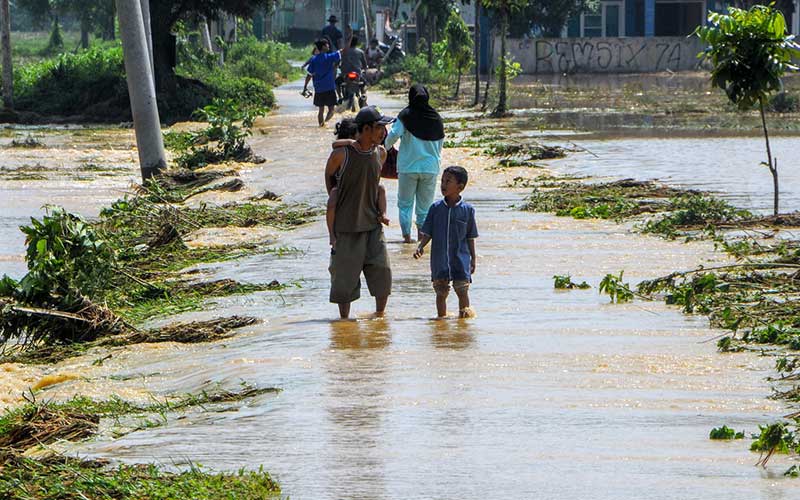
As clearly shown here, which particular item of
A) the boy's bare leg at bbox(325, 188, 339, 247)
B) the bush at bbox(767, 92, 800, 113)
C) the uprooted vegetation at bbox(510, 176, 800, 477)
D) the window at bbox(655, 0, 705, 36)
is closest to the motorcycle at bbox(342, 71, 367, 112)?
the bush at bbox(767, 92, 800, 113)

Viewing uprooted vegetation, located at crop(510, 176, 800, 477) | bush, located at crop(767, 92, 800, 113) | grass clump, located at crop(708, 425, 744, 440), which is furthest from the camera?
bush, located at crop(767, 92, 800, 113)

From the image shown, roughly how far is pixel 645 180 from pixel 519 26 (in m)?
43.2

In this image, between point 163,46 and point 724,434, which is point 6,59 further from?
point 724,434

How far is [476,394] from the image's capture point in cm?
723

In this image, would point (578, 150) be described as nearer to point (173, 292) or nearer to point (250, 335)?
point (173, 292)

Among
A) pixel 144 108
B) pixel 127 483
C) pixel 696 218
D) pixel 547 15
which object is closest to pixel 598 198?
pixel 696 218

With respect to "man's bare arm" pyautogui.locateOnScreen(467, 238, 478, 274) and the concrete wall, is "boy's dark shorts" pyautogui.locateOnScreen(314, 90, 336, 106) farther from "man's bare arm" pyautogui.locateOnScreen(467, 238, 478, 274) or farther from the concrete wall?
the concrete wall

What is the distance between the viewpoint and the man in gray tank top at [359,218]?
9.10 metres

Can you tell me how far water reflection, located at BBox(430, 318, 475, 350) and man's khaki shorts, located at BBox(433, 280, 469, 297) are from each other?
20 cm

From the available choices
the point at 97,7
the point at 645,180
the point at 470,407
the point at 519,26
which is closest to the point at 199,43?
the point at 519,26

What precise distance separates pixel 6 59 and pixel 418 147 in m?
23.5

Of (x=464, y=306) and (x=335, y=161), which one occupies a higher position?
(x=335, y=161)

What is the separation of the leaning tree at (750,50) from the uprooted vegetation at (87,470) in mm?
7984

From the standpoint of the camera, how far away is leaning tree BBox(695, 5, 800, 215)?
44.6ft
